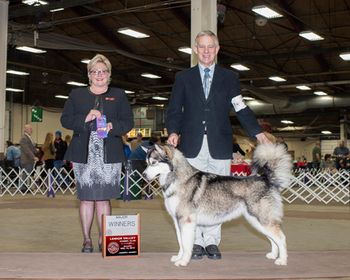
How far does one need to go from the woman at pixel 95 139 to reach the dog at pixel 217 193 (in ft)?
1.98

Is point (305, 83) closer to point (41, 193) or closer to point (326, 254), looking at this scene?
point (41, 193)

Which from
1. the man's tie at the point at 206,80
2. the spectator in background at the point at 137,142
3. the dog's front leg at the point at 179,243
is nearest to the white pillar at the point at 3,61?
the spectator in background at the point at 137,142

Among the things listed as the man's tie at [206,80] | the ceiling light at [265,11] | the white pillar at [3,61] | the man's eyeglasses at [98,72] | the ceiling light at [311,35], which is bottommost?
the man's tie at [206,80]

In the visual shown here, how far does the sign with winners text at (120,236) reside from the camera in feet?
11.6

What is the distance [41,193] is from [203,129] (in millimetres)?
8500

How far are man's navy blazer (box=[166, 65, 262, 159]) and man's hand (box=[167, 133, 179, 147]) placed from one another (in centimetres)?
10

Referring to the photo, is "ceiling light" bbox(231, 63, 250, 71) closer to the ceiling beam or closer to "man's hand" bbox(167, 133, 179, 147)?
the ceiling beam

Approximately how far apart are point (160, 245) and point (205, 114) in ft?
5.19

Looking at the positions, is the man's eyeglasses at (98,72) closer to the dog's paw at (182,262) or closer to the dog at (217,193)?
the dog at (217,193)

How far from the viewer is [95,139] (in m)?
3.73

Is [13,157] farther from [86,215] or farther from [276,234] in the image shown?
[276,234]

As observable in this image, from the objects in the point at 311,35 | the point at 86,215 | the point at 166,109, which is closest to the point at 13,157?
the point at 166,109

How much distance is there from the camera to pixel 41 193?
37.0ft

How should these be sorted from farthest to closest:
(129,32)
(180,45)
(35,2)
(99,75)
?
(180,45) → (129,32) → (35,2) → (99,75)
